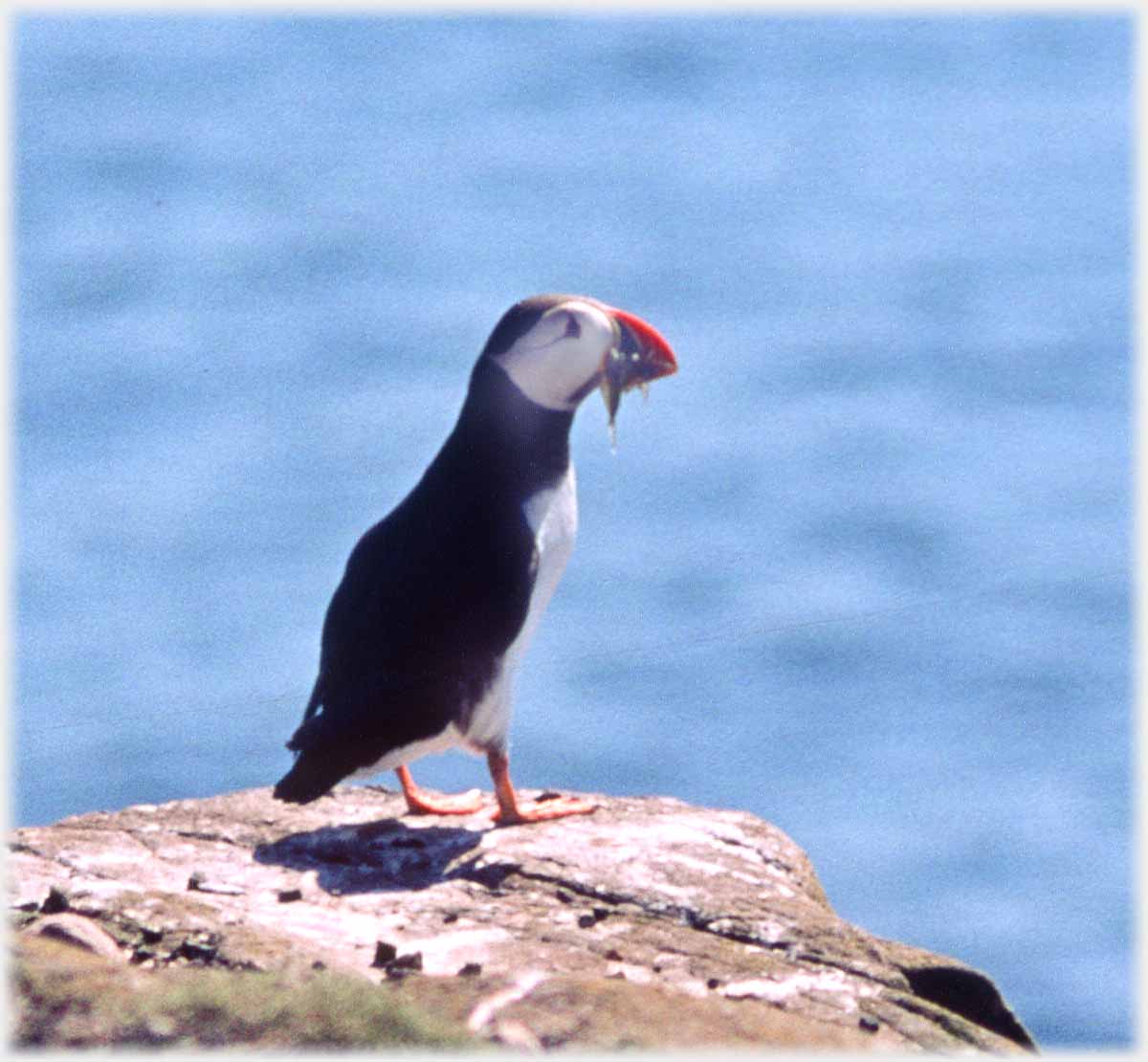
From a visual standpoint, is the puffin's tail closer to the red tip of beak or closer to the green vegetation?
the red tip of beak

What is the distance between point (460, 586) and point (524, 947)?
1148 millimetres

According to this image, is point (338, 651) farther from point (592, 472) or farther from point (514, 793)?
point (592, 472)

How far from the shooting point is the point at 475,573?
6059mm

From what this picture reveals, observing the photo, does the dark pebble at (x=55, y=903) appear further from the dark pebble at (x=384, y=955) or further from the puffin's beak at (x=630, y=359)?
the puffin's beak at (x=630, y=359)

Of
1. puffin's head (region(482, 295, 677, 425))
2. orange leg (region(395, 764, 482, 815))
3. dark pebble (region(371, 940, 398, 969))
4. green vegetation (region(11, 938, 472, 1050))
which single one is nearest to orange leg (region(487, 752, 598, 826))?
orange leg (region(395, 764, 482, 815))

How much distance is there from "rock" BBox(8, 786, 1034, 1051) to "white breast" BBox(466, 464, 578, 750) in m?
0.26

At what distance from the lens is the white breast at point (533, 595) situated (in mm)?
6188

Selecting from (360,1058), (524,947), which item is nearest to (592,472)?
(524,947)

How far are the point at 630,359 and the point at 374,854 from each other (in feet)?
4.85

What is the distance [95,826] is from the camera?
20.5 feet

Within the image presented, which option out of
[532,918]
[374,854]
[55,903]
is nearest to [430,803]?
[374,854]

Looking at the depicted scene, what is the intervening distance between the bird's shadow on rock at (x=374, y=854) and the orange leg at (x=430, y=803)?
14 centimetres

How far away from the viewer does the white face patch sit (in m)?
6.13

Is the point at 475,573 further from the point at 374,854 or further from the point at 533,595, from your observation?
the point at 374,854
